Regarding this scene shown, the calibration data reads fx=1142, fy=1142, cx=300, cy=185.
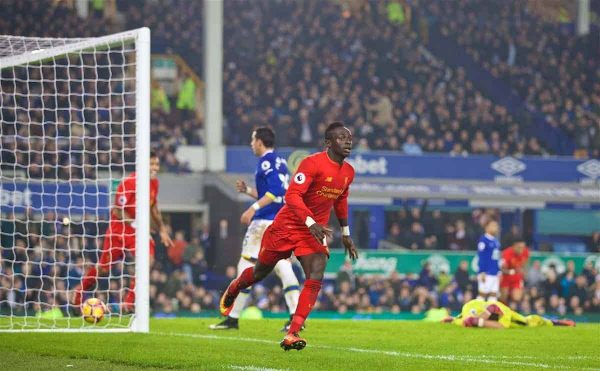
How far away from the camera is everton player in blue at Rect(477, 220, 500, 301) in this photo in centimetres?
1825

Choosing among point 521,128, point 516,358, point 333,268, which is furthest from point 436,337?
point 521,128

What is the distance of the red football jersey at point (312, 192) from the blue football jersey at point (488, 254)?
27.0ft

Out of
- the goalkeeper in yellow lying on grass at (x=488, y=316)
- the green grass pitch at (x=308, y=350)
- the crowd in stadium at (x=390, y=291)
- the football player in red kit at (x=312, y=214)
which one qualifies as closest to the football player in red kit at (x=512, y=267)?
the crowd in stadium at (x=390, y=291)

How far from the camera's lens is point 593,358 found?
10.6m

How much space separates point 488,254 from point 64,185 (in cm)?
1038

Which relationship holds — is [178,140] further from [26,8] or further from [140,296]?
[140,296]

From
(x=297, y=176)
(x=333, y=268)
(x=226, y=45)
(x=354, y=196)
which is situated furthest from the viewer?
(x=226, y=45)

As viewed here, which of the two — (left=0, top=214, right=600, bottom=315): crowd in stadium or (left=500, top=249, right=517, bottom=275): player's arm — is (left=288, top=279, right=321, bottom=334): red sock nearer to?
(left=500, top=249, right=517, bottom=275): player's arm

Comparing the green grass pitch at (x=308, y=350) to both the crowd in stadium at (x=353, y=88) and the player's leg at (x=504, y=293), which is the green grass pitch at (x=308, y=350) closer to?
the player's leg at (x=504, y=293)

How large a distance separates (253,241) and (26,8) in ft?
63.5

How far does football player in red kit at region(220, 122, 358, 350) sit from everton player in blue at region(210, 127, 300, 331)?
2.17m

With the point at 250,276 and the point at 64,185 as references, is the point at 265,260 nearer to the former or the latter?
the point at 250,276

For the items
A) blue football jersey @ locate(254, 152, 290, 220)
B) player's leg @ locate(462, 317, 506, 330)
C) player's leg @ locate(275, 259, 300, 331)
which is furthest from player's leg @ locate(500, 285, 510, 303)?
blue football jersey @ locate(254, 152, 290, 220)

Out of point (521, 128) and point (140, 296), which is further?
point (521, 128)
